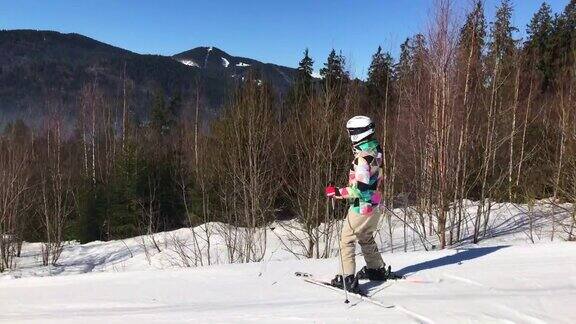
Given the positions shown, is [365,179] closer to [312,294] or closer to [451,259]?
[312,294]

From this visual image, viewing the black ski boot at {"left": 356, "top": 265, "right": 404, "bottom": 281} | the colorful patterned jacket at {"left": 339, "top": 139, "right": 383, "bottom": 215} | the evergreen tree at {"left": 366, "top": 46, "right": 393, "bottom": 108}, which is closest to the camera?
the colorful patterned jacket at {"left": 339, "top": 139, "right": 383, "bottom": 215}

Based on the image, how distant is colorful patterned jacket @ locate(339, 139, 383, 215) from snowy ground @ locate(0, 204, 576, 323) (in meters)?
0.88

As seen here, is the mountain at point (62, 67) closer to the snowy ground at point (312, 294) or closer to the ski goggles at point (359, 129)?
the snowy ground at point (312, 294)

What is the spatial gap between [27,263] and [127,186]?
6.25 metres

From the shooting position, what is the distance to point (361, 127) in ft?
15.9

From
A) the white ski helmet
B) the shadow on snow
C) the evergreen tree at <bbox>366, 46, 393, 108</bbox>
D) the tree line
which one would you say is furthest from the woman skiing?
the evergreen tree at <bbox>366, 46, 393, 108</bbox>

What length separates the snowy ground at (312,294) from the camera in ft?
13.9

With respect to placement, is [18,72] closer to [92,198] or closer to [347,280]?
[92,198]

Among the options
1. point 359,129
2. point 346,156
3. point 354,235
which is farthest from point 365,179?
point 346,156

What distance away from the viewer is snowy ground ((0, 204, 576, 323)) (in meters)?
4.23

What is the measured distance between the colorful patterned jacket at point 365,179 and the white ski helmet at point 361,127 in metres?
0.08

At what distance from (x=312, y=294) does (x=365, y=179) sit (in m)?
1.26

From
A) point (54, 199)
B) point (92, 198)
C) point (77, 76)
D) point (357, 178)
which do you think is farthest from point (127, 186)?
point (77, 76)

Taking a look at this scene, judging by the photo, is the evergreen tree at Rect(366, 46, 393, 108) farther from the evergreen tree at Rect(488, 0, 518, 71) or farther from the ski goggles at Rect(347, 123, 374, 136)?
the ski goggles at Rect(347, 123, 374, 136)
